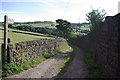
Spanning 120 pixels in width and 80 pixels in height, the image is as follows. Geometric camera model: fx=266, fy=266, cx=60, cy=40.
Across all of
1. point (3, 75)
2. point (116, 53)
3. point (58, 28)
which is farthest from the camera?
point (58, 28)

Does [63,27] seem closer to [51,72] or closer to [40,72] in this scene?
[51,72]

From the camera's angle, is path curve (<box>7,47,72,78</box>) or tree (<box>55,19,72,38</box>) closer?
path curve (<box>7,47,72,78</box>)

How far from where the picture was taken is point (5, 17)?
559 inches

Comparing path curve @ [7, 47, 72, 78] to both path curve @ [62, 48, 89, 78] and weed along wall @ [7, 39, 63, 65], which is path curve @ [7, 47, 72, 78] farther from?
weed along wall @ [7, 39, 63, 65]

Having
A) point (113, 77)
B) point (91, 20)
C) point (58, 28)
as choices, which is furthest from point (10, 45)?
point (58, 28)

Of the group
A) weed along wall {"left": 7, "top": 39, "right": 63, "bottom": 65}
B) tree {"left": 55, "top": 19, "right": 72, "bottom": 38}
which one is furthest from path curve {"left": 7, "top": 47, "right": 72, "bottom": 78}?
tree {"left": 55, "top": 19, "right": 72, "bottom": 38}

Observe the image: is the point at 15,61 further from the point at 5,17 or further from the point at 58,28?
the point at 58,28

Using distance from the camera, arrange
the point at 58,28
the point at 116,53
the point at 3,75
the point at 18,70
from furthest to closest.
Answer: the point at 58,28, the point at 18,70, the point at 3,75, the point at 116,53

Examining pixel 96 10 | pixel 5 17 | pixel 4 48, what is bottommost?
pixel 4 48

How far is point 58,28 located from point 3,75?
85595 millimetres

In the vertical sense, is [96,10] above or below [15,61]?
above

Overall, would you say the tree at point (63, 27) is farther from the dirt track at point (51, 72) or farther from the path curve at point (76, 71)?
the dirt track at point (51, 72)

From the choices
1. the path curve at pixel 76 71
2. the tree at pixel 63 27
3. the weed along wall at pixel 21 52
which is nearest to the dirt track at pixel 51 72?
the path curve at pixel 76 71

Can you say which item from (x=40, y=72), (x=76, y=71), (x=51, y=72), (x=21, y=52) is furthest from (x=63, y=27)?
(x=40, y=72)
